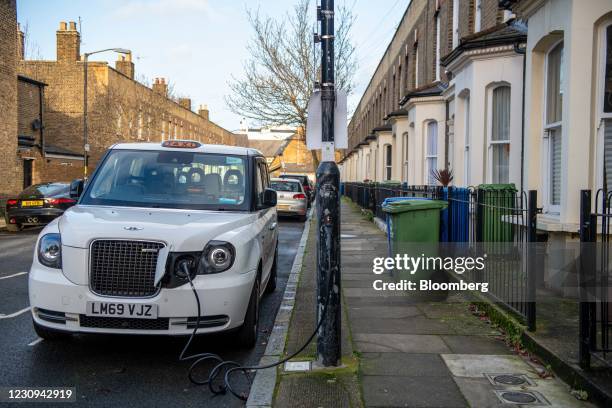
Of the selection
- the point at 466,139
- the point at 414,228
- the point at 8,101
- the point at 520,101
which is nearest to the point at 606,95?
the point at 414,228

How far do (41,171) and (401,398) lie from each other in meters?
27.6

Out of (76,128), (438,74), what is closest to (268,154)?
(76,128)

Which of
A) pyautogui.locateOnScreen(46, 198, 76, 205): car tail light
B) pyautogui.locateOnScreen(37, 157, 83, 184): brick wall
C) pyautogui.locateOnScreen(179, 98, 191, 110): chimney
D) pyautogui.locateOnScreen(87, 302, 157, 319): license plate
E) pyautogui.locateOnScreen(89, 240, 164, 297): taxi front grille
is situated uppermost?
pyautogui.locateOnScreen(179, 98, 191, 110): chimney

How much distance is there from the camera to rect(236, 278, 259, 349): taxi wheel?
5.53 meters

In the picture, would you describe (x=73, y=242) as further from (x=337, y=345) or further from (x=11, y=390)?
(x=337, y=345)

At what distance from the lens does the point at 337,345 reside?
4.93m

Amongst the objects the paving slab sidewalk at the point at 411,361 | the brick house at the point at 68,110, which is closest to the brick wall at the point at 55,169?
the brick house at the point at 68,110

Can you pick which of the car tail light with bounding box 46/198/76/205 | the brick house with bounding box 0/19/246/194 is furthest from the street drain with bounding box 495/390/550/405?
the brick house with bounding box 0/19/246/194

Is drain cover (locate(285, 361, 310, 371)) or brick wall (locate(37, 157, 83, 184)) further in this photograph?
brick wall (locate(37, 157, 83, 184))

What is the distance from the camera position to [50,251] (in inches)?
202

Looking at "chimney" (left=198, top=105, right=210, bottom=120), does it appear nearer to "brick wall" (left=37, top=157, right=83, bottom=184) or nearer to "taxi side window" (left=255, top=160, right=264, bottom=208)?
"brick wall" (left=37, top=157, right=83, bottom=184)

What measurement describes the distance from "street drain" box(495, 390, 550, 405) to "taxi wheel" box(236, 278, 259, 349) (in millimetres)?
2274

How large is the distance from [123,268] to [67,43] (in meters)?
35.0

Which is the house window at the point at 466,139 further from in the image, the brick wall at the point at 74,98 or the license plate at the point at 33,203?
the brick wall at the point at 74,98
